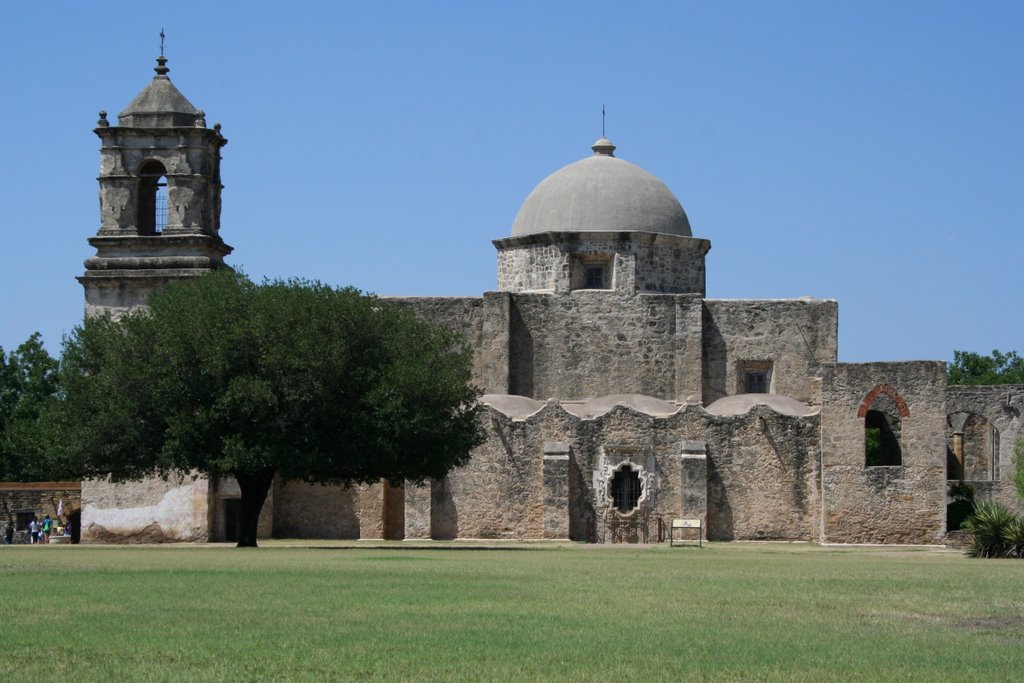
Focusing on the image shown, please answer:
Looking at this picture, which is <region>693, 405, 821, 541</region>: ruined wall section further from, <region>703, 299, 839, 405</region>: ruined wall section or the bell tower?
the bell tower

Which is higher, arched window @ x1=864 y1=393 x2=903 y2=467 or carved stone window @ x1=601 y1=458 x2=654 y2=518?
arched window @ x1=864 y1=393 x2=903 y2=467

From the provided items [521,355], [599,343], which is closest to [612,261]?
[599,343]

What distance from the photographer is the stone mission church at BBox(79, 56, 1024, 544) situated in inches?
1565

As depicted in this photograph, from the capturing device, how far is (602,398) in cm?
4294

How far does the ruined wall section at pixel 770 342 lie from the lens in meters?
43.7

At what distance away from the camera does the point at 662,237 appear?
45.0m

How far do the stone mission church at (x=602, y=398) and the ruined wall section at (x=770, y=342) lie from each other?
0.16 ft

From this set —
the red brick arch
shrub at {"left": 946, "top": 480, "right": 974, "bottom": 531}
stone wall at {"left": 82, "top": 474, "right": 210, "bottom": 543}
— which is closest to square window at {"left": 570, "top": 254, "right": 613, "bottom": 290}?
the red brick arch

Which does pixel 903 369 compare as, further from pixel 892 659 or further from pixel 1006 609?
pixel 892 659

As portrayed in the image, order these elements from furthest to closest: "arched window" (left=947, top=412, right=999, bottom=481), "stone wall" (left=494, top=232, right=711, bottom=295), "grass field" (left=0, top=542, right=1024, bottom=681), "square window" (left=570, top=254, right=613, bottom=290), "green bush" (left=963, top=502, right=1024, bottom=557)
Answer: "arched window" (left=947, top=412, right=999, bottom=481)
"square window" (left=570, top=254, right=613, bottom=290)
"stone wall" (left=494, top=232, right=711, bottom=295)
"green bush" (left=963, top=502, right=1024, bottom=557)
"grass field" (left=0, top=542, right=1024, bottom=681)

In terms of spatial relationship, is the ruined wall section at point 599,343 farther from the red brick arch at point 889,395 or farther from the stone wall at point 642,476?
the red brick arch at point 889,395

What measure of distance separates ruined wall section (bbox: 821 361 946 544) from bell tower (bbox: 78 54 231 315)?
1509 centimetres

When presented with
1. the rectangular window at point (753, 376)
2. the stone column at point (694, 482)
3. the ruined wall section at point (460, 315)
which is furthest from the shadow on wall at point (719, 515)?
the ruined wall section at point (460, 315)

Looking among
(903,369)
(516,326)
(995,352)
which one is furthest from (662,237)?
(995,352)
